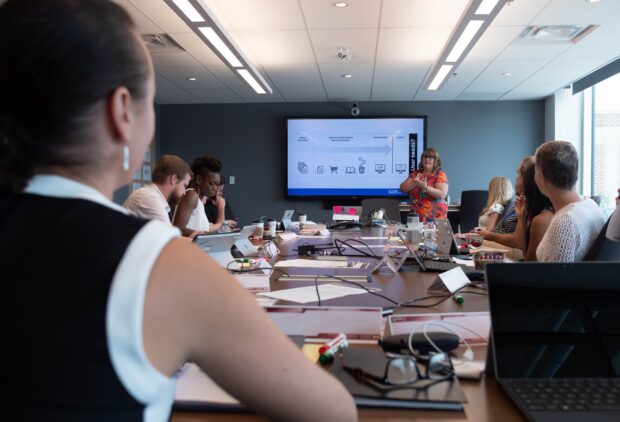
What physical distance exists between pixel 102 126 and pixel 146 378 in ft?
0.97

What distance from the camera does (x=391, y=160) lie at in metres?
6.99

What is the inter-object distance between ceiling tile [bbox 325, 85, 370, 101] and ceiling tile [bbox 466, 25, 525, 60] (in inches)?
68.5

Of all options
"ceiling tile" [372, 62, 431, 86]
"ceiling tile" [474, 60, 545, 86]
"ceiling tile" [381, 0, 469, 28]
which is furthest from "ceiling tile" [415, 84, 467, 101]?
"ceiling tile" [381, 0, 469, 28]

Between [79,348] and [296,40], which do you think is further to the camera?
[296,40]

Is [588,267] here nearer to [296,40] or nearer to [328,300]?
[328,300]

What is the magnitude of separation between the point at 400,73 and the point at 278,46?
1724 mm

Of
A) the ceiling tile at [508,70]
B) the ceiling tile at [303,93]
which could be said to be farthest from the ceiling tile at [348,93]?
the ceiling tile at [508,70]

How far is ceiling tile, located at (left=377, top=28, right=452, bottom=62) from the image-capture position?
13.6 ft

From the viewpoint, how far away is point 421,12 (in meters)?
3.69

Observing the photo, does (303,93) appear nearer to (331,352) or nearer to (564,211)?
(564,211)

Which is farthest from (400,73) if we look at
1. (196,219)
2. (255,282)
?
(255,282)

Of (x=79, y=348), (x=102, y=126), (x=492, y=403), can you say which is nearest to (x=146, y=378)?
(x=79, y=348)

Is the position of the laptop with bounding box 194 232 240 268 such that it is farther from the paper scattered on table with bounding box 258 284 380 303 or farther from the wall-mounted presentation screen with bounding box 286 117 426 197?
the wall-mounted presentation screen with bounding box 286 117 426 197

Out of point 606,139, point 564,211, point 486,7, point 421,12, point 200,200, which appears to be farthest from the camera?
point 606,139
